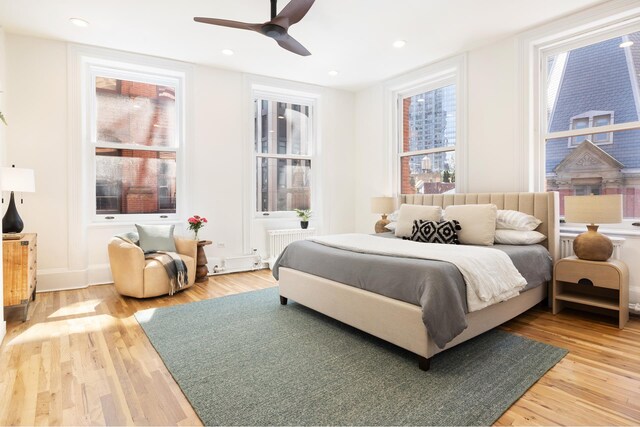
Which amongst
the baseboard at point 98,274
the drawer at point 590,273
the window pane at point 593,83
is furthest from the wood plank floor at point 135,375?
the window pane at point 593,83

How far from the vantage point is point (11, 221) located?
11.4 feet

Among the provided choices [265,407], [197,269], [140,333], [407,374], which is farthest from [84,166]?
[407,374]

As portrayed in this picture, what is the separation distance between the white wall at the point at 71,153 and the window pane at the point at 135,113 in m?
0.40

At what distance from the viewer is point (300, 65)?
483 centimetres

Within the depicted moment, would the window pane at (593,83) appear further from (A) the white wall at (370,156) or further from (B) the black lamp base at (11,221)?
(B) the black lamp base at (11,221)

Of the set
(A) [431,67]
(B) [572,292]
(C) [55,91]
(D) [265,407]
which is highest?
(A) [431,67]

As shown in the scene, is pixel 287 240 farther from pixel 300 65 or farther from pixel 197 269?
pixel 300 65

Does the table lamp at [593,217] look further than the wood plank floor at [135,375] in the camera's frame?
Yes

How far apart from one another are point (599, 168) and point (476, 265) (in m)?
2.14

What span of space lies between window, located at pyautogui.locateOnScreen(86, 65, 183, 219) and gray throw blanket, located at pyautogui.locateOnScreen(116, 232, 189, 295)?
2.50ft

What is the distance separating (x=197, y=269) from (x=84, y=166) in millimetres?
1830

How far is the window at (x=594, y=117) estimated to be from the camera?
329 cm

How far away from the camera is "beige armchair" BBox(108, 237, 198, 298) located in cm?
371

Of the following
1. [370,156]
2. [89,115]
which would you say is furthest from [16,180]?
[370,156]
